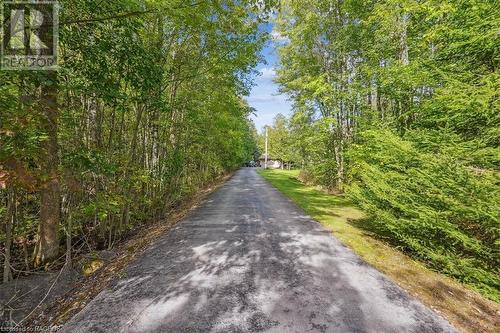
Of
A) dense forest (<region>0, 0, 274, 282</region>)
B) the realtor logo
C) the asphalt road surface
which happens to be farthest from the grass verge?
the realtor logo

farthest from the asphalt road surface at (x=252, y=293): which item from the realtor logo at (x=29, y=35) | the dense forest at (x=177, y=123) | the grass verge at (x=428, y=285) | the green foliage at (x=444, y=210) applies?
the realtor logo at (x=29, y=35)

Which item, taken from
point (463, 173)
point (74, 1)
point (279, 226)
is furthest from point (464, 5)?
point (74, 1)

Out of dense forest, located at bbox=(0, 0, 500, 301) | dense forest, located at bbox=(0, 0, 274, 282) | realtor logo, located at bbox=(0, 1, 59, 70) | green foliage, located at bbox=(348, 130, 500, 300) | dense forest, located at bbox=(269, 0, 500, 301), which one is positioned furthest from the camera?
dense forest, located at bbox=(269, 0, 500, 301)

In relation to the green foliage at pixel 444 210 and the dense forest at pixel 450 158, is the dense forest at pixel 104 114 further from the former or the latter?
the green foliage at pixel 444 210

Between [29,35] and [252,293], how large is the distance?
4621 millimetres

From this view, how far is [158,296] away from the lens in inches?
151

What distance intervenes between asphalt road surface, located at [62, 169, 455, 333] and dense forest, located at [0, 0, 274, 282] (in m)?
1.71

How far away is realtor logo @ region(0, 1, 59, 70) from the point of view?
3168 mm

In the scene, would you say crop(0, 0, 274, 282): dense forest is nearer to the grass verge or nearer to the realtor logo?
the realtor logo

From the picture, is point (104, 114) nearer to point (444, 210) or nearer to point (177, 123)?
point (177, 123)

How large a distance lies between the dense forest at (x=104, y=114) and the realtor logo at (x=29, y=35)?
0.18 meters

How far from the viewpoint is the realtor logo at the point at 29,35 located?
317cm

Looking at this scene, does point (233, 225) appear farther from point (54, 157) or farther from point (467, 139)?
point (467, 139)

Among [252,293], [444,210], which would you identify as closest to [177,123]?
[252,293]
